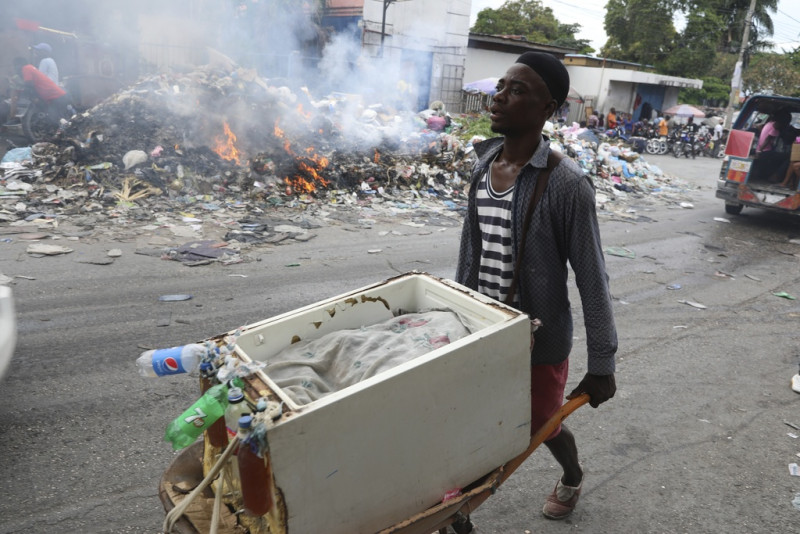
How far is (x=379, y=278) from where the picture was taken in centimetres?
612

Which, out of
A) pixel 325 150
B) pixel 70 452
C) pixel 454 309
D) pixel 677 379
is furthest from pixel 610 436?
pixel 325 150

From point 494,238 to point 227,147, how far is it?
8.74m

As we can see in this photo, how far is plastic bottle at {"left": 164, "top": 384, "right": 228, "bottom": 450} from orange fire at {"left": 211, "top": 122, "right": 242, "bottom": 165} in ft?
29.2

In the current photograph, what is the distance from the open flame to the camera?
32.2 ft

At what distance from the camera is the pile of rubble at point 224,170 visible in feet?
25.3

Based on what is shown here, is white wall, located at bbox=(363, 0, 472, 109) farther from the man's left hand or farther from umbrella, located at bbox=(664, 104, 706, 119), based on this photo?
the man's left hand

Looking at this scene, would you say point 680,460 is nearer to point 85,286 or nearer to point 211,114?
point 85,286

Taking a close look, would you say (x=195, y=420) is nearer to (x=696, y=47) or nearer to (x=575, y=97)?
(x=575, y=97)

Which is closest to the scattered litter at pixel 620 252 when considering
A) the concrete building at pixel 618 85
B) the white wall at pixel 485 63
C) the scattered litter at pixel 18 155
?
the scattered litter at pixel 18 155

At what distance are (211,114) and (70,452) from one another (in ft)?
28.3

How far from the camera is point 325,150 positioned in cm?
1105

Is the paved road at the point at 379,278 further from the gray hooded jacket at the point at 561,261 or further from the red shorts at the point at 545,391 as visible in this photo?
the gray hooded jacket at the point at 561,261

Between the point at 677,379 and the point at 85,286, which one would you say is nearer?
the point at 677,379

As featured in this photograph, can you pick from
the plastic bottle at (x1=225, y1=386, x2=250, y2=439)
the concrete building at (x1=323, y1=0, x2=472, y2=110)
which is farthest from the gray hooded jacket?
the concrete building at (x1=323, y1=0, x2=472, y2=110)
